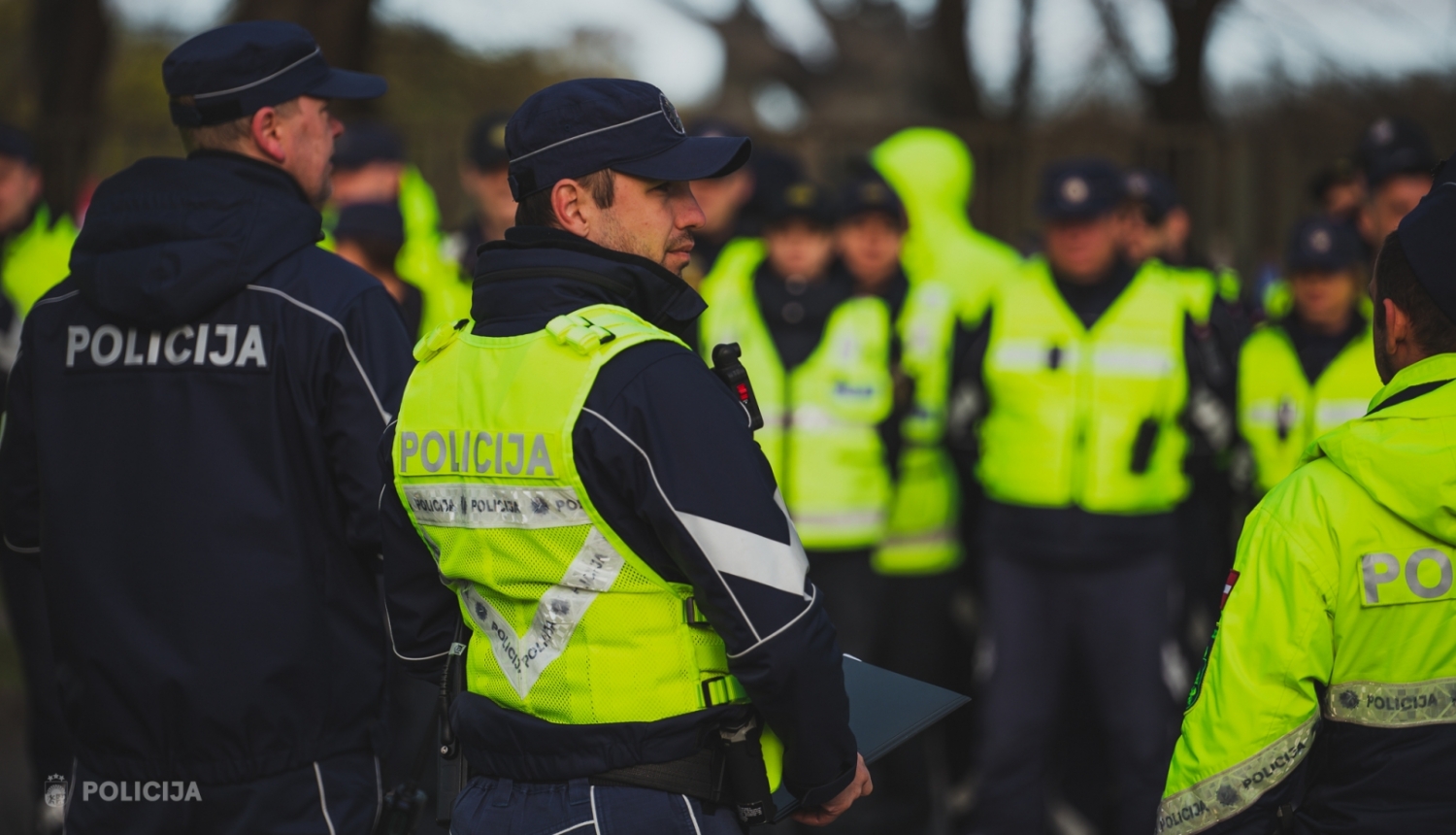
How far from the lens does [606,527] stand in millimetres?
2248

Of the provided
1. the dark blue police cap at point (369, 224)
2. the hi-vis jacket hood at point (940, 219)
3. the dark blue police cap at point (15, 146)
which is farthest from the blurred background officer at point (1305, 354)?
the dark blue police cap at point (15, 146)

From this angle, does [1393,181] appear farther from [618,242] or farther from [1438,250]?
[618,242]

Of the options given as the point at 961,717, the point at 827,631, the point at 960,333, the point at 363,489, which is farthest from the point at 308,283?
the point at 961,717

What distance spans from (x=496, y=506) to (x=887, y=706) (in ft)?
2.74

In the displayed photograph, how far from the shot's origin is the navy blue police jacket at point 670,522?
2203 mm

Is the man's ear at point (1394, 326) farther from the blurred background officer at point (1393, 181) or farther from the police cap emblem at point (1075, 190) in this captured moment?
the police cap emblem at point (1075, 190)

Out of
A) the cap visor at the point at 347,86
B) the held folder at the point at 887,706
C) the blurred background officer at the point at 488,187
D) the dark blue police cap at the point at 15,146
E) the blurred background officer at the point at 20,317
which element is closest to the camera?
the held folder at the point at 887,706

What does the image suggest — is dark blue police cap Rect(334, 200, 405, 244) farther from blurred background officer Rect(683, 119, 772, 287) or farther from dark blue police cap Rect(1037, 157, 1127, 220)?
dark blue police cap Rect(1037, 157, 1127, 220)

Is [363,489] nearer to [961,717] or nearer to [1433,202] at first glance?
[1433,202]

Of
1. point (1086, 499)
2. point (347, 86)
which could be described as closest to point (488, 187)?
point (347, 86)

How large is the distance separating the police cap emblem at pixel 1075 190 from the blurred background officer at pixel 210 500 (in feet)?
10.0

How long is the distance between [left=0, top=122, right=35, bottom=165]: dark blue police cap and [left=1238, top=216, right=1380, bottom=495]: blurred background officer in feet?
17.0

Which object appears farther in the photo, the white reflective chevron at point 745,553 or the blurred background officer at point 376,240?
the blurred background officer at point 376,240

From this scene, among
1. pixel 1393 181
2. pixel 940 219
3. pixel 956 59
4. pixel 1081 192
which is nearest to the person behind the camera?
pixel 1393 181
